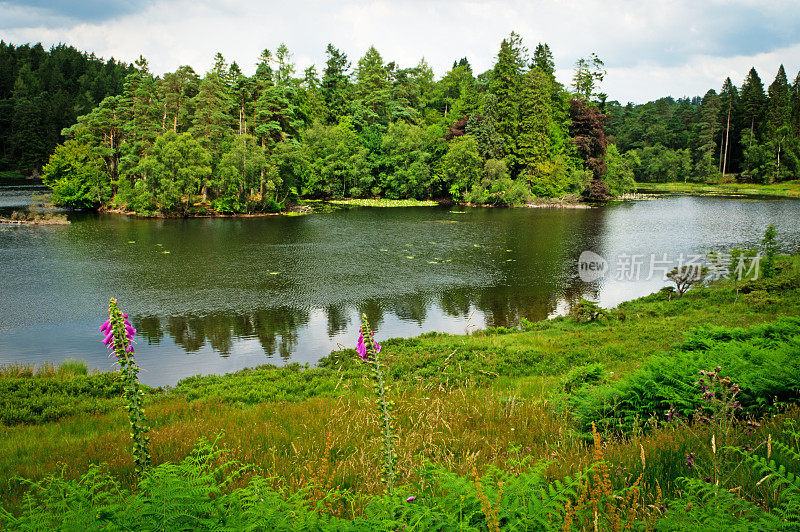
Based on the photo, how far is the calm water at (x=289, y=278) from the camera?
1434 centimetres

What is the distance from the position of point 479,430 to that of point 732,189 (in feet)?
283

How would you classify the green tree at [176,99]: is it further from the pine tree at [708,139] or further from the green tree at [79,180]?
the pine tree at [708,139]

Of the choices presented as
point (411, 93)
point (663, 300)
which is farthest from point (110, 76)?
point (663, 300)

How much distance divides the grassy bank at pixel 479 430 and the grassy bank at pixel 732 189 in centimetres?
6958

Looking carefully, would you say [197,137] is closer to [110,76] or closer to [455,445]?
[455,445]

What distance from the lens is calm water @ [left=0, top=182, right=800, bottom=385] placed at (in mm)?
14336

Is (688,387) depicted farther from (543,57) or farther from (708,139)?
(708,139)

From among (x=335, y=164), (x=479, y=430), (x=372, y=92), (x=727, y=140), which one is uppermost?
(x=372, y=92)

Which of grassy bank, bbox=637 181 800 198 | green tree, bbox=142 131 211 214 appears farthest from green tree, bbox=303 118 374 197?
grassy bank, bbox=637 181 800 198

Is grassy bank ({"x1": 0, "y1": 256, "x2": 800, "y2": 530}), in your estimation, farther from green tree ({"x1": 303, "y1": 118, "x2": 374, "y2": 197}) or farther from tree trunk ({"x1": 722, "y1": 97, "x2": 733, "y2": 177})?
tree trunk ({"x1": 722, "y1": 97, "x2": 733, "y2": 177})

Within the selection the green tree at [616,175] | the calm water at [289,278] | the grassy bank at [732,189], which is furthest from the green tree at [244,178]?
the grassy bank at [732,189]

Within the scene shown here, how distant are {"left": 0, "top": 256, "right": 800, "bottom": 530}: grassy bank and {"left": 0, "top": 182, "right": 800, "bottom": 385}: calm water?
3.63 meters

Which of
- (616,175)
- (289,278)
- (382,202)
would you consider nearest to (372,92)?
(382,202)

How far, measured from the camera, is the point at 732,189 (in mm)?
72750
